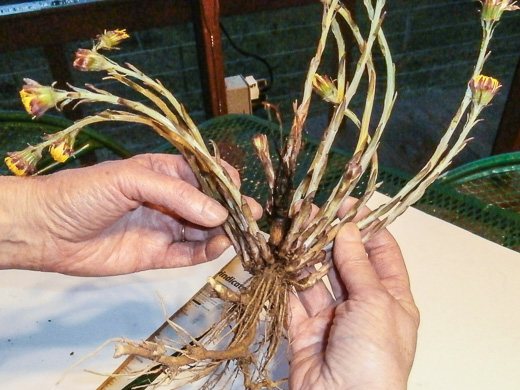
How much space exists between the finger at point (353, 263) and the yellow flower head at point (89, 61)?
1.36 feet

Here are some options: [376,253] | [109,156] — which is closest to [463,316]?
[376,253]

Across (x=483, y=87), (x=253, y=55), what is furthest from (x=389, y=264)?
(x=253, y=55)

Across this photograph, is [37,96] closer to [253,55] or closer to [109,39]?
[109,39]

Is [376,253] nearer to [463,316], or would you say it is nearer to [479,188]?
[463,316]

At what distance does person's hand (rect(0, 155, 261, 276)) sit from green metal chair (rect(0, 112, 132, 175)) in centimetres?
36

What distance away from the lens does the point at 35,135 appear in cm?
127

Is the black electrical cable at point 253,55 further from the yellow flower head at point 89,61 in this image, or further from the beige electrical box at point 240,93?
the yellow flower head at point 89,61

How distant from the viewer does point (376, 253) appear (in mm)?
816

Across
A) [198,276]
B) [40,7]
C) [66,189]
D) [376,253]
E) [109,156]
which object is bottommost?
[109,156]

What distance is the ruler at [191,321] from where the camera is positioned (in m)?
0.81

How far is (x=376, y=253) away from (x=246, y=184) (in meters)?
0.44

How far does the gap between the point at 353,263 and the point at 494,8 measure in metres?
0.41

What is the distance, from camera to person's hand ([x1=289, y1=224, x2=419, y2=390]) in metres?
0.61

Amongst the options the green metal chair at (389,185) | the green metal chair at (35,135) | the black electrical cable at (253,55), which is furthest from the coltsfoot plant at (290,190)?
the black electrical cable at (253,55)
